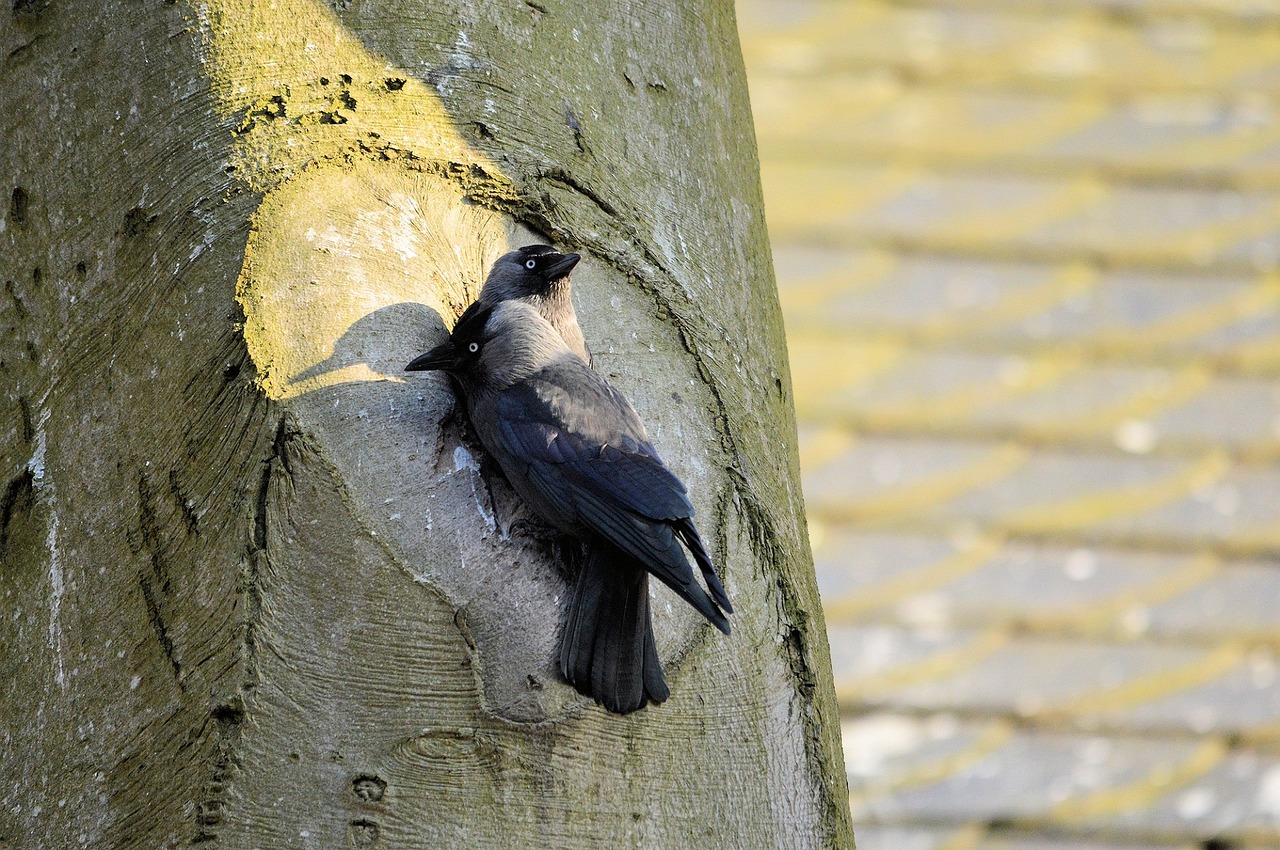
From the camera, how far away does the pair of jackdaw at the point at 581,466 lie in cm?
138

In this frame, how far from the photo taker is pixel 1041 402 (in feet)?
11.6

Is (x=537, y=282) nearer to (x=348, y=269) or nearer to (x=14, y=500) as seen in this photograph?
(x=348, y=269)

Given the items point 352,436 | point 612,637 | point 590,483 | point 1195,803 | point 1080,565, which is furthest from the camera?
point 1080,565

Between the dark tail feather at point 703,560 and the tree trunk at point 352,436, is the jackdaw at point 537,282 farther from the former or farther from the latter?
the dark tail feather at point 703,560

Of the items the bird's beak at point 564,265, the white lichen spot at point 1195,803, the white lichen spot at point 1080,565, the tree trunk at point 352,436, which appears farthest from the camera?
the white lichen spot at point 1080,565

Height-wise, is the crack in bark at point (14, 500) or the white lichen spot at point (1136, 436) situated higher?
the white lichen spot at point (1136, 436)

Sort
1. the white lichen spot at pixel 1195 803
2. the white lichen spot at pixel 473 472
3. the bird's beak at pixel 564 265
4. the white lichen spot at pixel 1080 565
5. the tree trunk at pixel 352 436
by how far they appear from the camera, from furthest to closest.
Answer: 1. the white lichen spot at pixel 1080 565
2. the white lichen spot at pixel 1195 803
3. the bird's beak at pixel 564 265
4. the white lichen spot at pixel 473 472
5. the tree trunk at pixel 352 436

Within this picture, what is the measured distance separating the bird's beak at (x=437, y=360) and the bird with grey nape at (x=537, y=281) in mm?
105

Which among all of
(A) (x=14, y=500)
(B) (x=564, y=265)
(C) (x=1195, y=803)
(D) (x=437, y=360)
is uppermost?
(B) (x=564, y=265)

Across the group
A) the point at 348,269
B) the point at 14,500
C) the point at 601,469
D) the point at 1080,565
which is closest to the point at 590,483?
the point at 601,469

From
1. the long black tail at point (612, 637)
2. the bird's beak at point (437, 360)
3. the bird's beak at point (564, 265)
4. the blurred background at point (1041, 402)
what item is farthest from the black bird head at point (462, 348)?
the blurred background at point (1041, 402)

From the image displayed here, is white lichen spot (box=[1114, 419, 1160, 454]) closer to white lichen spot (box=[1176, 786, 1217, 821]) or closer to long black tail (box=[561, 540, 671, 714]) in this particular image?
white lichen spot (box=[1176, 786, 1217, 821])

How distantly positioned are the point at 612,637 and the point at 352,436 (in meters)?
0.34

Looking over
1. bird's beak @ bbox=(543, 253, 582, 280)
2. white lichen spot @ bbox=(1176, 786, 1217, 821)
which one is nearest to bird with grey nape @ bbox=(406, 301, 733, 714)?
bird's beak @ bbox=(543, 253, 582, 280)
